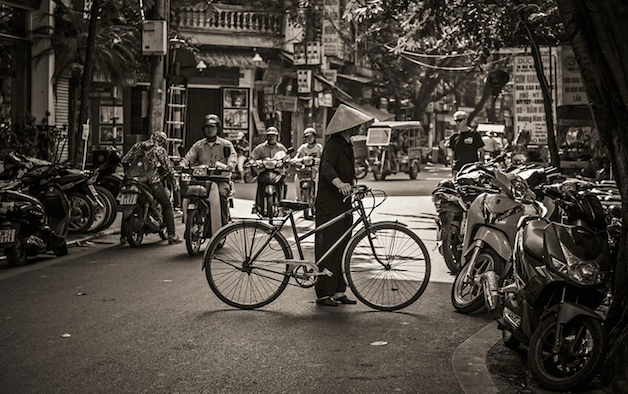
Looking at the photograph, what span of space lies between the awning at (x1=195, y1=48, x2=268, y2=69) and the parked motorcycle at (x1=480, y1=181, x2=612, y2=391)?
27858 mm

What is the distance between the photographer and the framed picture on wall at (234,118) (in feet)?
A: 111

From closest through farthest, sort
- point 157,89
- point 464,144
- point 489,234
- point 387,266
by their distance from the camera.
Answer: point 489,234
point 387,266
point 464,144
point 157,89

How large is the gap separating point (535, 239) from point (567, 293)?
1.57ft

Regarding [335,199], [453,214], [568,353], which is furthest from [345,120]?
[568,353]

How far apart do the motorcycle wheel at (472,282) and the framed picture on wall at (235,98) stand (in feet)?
87.4

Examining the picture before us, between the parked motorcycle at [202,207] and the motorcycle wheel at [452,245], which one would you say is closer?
the motorcycle wheel at [452,245]

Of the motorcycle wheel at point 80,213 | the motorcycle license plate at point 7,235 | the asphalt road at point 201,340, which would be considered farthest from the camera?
the motorcycle wheel at point 80,213

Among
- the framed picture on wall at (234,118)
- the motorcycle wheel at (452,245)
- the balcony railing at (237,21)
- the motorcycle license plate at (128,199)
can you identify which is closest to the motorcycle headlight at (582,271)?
the motorcycle wheel at (452,245)

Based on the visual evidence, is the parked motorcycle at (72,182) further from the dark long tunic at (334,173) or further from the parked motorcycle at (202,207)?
the dark long tunic at (334,173)

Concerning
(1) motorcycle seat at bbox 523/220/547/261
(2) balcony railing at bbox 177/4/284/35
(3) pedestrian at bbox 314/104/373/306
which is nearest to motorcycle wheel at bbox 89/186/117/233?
(3) pedestrian at bbox 314/104/373/306

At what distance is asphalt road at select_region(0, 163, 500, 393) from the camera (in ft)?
17.2

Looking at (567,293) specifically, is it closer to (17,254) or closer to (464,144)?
(17,254)

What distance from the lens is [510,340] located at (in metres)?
6.05

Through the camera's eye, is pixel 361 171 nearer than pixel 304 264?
No
